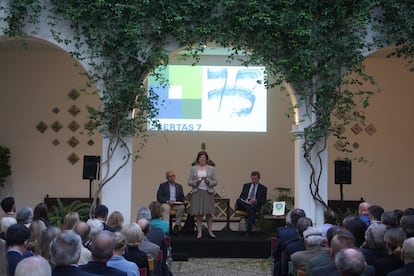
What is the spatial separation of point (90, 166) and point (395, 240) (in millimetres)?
6854

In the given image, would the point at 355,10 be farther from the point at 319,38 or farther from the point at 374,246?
the point at 374,246

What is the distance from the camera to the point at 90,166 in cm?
1031

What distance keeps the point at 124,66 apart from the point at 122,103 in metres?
0.57

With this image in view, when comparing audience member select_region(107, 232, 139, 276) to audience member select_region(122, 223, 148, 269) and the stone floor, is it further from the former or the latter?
the stone floor

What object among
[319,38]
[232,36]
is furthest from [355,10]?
[232,36]

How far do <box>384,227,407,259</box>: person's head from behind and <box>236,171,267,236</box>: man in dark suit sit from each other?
5607mm

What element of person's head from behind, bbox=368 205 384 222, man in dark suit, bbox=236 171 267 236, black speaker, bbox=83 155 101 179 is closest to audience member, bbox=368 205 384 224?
person's head from behind, bbox=368 205 384 222

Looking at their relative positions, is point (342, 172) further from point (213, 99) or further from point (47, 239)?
point (47, 239)

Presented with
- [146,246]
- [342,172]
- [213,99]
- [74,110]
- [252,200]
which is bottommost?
[146,246]

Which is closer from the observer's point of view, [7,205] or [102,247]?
[102,247]

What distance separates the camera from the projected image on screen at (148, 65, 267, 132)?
41.1 feet

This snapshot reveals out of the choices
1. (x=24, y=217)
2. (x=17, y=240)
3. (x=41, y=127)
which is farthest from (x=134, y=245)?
(x=41, y=127)

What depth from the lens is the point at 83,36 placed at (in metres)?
8.90

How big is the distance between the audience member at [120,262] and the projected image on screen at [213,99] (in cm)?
819
